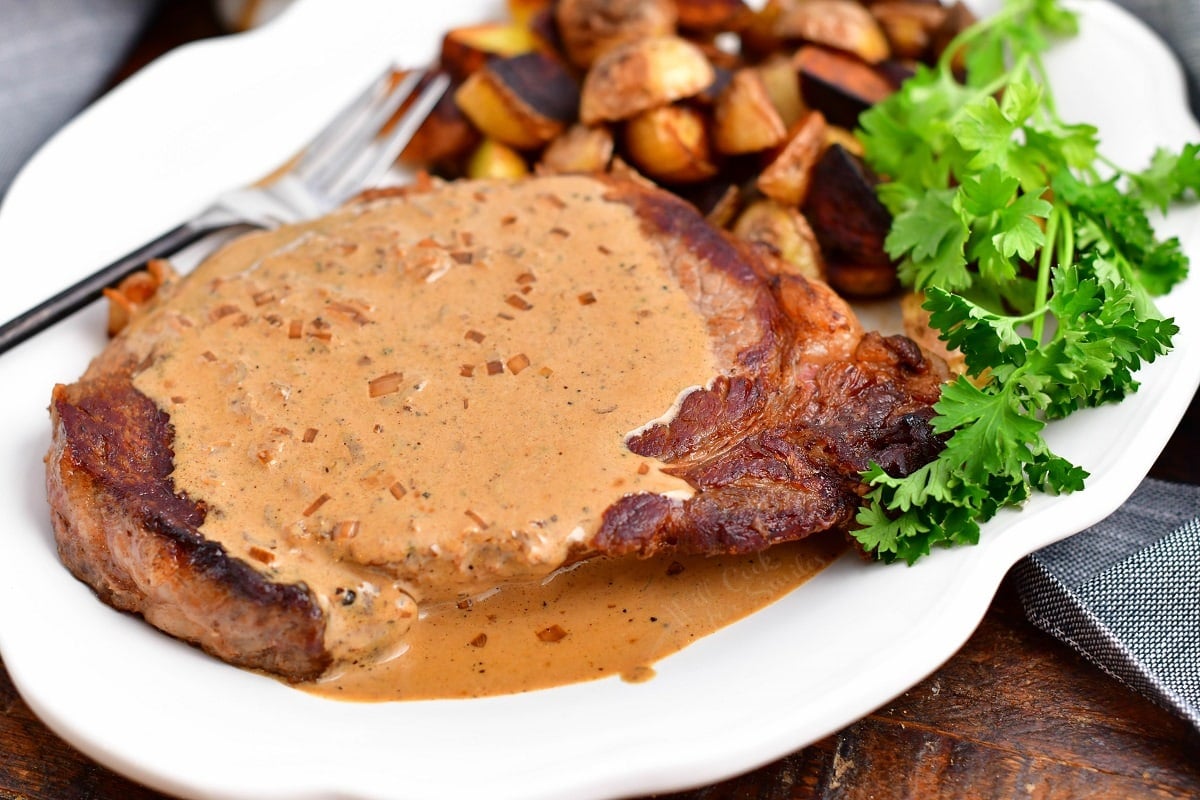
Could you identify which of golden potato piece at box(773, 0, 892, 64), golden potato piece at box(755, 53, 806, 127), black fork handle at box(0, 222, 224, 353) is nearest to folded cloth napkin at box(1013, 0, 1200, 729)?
golden potato piece at box(755, 53, 806, 127)

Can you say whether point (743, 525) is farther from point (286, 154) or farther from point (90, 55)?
point (90, 55)

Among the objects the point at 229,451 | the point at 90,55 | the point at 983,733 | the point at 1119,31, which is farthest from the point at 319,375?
the point at 1119,31

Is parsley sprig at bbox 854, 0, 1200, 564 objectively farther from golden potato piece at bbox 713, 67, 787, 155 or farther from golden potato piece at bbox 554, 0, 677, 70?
golden potato piece at bbox 554, 0, 677, 70

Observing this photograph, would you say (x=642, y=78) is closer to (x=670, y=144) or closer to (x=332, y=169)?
(x=670, y=144)

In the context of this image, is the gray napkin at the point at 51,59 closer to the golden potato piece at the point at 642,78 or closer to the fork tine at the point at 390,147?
the fork tine at the point at 390,147

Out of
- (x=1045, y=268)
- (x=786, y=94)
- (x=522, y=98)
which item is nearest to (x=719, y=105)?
(x=786, y=94)

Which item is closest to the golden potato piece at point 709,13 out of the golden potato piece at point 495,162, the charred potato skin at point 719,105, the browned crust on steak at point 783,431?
the charred potato skin at point 719,105
